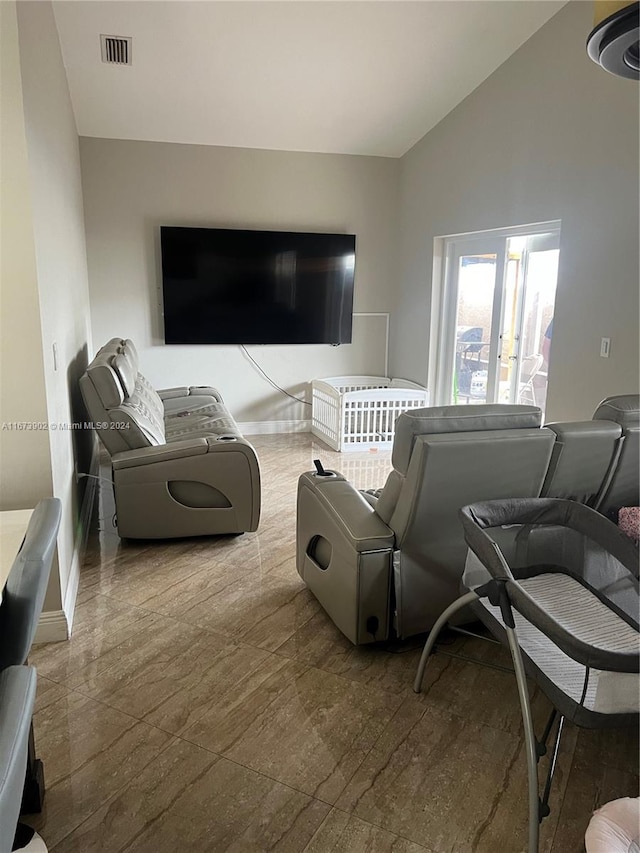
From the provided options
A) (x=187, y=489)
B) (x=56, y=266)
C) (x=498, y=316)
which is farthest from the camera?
(x=498, y=316)

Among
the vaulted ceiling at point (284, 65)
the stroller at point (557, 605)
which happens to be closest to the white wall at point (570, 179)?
the vaulted ceiling at point (284, 65)

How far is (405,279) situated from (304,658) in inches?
177

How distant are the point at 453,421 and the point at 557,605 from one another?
0.69 m

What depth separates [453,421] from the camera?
7.36 ft

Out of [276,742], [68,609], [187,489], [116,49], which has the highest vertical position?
[116,49]

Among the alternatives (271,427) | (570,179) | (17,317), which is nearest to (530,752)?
(17,317)

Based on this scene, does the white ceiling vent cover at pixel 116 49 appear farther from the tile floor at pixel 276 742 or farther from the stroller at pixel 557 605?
the stroller at pixel 557 605

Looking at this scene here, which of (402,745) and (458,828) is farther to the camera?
(402,745)

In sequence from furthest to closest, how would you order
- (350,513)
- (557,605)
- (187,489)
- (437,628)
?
(187,489) < (350,513) < (437,628) < (557,605)

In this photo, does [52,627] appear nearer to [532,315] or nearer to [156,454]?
[156,454]

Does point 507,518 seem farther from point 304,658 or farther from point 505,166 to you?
point 505,166

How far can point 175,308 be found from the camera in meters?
5.81

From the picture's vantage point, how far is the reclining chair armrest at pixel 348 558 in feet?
7.89

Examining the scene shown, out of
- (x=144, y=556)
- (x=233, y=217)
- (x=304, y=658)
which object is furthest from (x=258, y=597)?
(x=233, y=217)
